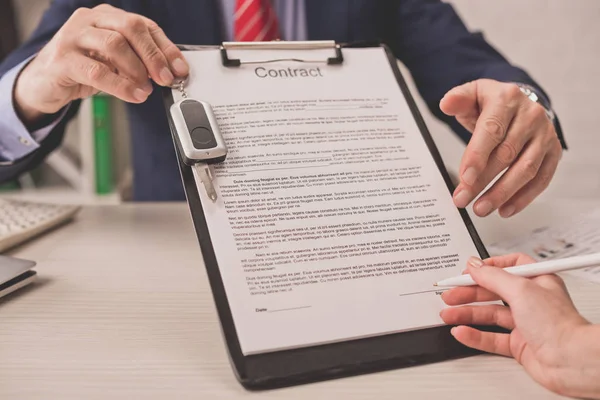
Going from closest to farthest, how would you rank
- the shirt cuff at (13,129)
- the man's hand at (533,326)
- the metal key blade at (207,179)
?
the man's hand at (533,326), the metal key blade at (207,179), the shirt cuff at (13,129)

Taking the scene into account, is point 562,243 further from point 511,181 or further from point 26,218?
point 26,218

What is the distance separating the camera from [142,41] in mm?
618

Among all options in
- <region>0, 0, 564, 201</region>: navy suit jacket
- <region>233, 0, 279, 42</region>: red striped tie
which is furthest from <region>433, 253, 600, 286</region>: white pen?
<region>233, 0, 279, 42</region>: red striped tie

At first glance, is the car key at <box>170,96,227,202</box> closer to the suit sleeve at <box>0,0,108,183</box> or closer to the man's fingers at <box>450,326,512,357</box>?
the man's fingers at <box>450,326,512,357</box>

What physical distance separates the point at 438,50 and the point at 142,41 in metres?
0.62

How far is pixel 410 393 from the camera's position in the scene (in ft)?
1.39

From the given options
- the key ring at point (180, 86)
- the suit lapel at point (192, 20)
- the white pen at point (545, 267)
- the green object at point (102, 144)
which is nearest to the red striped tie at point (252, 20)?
the suit lapel at point (192, 20)

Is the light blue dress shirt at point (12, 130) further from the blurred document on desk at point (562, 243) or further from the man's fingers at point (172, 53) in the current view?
the blurred document on desk at point (562, 243)

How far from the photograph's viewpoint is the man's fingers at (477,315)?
1.58 feet

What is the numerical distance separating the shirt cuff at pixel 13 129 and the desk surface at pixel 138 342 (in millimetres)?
214

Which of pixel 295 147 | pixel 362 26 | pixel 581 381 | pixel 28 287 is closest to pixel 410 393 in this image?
pixel 581 381

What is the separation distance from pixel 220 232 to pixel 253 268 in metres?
0.04

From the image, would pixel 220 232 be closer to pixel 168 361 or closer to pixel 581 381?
pixel 168 361

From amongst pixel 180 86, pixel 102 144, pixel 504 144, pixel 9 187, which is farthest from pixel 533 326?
pixel 9 187
